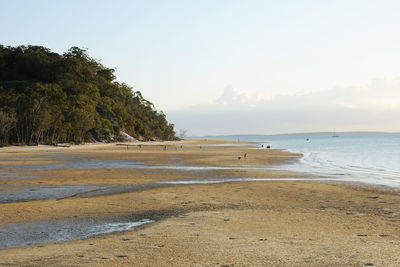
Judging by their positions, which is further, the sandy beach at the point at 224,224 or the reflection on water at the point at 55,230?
the reflection on water at the point at 55,230

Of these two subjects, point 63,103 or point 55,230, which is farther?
point 63,103

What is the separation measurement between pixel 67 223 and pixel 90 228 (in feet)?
3.48

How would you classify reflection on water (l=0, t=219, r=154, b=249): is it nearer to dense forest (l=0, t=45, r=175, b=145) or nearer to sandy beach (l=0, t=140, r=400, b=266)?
sandy beach (l=0, t=140, r=400, b=266)

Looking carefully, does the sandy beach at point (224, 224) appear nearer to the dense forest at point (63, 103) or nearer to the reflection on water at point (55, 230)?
the reflection on water at point (55, 230)

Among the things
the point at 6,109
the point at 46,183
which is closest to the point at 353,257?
the point at 46,183

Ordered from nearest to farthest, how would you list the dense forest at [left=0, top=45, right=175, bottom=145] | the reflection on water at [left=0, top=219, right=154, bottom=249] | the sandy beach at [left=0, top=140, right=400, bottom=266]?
the sandy beach at [left=0, top=140, right=400, bottom=266], the reflection on water at [left=0, top=219, right=154, bottom=249], the dense forest at [left=0, top=45, right=175, bottom=145]

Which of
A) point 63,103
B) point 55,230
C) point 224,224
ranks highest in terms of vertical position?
point 63,103

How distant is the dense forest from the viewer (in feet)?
247

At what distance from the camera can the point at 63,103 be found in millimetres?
86688

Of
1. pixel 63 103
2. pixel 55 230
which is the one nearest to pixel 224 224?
pixel 55 230

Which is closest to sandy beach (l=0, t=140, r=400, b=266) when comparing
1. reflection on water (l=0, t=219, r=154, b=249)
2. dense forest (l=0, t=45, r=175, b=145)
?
reflection on water (l=0, t=219, r=154, b=249)

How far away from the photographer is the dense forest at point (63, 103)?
247 feet

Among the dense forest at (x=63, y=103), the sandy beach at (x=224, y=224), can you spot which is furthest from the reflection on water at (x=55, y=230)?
the dense forest at (x=63, y=103)

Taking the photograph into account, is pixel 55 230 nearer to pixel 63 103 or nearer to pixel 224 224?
pixel 224 224
